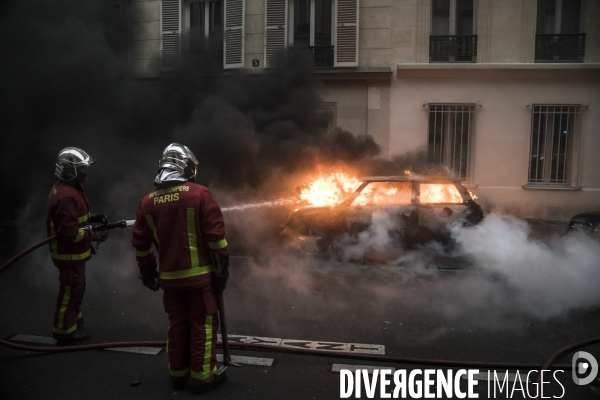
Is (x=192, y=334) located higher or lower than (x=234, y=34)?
lower

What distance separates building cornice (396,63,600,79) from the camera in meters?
11.3

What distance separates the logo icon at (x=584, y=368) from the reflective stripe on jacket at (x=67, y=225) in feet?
14.1

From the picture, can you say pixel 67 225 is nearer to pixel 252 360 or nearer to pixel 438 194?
pixel 252 360

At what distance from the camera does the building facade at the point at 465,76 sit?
11.5m

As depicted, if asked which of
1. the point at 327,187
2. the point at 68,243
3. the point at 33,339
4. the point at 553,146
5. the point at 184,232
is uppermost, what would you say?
the point at 553,146

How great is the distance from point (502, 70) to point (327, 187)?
6060 millimetres

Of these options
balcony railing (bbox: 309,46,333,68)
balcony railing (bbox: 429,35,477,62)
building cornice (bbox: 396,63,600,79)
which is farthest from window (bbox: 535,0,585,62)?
balcony railing (bbox: 309,46,333,68)

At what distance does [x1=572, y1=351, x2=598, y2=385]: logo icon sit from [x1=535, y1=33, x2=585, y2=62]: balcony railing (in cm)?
997

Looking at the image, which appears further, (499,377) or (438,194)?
(438,194)

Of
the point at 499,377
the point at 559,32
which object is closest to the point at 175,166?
the point at 499,377

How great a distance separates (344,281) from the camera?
634 centimetres

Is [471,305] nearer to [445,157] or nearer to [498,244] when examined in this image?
[498,244]

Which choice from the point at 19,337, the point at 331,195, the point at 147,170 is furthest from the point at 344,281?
the point at 147,170

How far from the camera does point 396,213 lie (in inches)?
283
